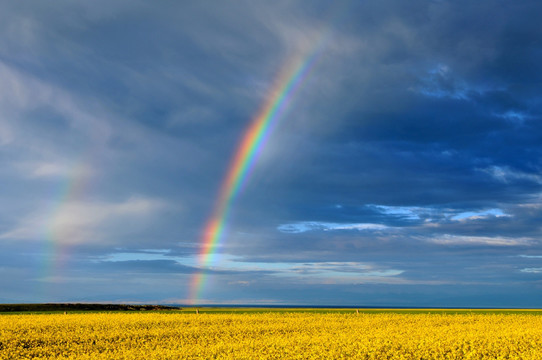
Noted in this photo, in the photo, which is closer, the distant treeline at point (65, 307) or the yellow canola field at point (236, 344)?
the yellow canola field at point (236, 344)

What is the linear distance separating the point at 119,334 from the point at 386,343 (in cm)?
2576

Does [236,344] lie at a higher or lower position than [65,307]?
lower

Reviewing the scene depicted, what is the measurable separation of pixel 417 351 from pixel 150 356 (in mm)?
17525

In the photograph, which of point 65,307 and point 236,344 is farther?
point 65,307

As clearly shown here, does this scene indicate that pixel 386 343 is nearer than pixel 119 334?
Yes

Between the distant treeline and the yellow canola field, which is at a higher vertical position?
the distant treeline

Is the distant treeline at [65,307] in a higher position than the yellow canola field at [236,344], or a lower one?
higher

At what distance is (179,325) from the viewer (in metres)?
54.0

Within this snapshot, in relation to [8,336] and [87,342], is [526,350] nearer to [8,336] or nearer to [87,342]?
[87,342]

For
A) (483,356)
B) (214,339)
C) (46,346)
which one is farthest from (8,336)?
(483,356)

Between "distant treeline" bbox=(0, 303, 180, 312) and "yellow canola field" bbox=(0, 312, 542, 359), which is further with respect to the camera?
"distant treeline" bbox=(0, 303, 180, 312)

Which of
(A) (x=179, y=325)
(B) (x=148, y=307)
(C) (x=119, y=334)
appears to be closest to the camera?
(C) (x=119, y=334)

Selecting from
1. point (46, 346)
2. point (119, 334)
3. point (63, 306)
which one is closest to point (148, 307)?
point (63, 306)

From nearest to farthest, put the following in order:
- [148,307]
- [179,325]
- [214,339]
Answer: [214,339], [179,325], [148,307]
